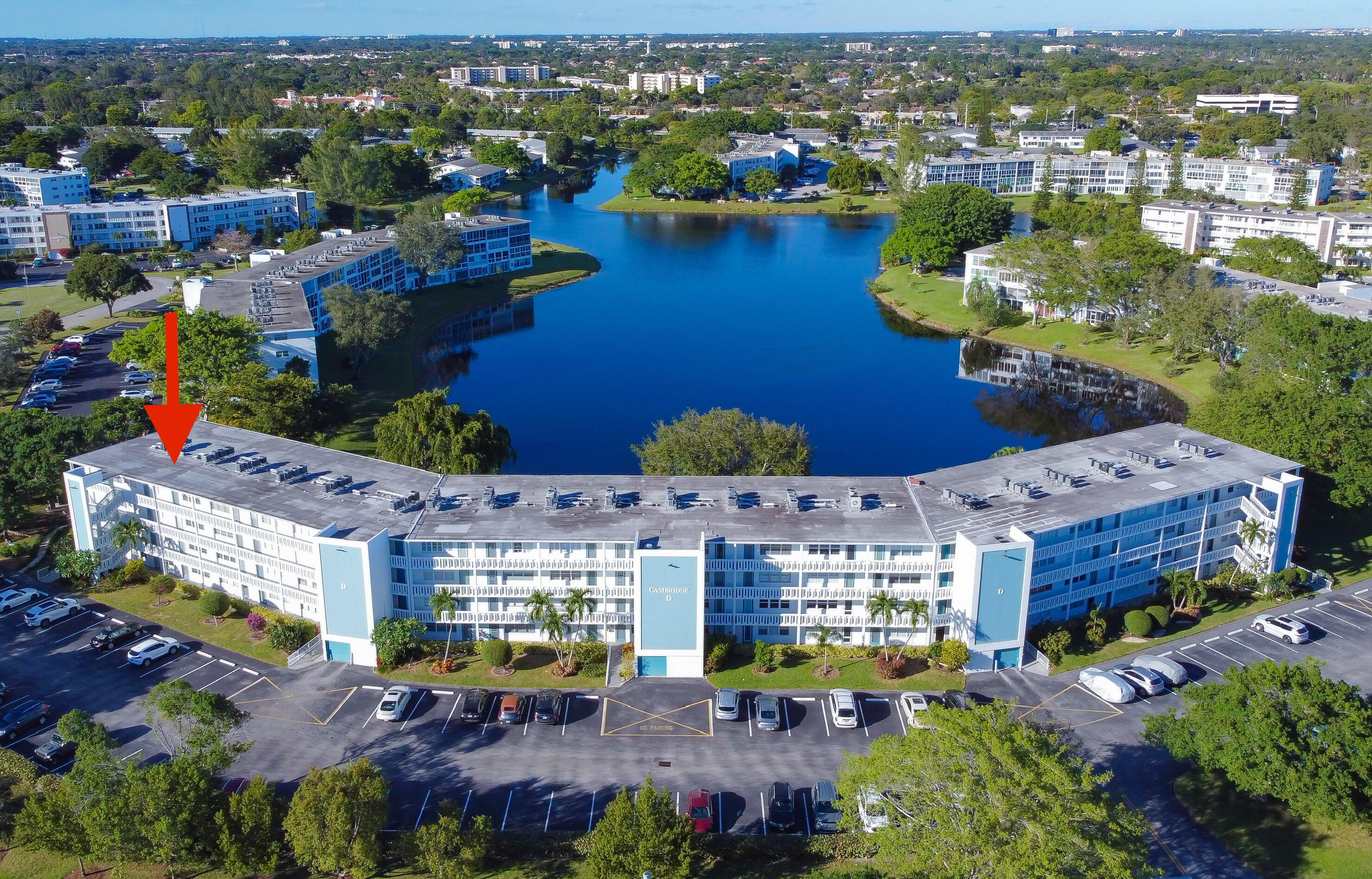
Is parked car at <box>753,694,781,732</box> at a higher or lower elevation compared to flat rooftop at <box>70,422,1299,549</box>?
lower

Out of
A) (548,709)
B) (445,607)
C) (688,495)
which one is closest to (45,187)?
(445,607)

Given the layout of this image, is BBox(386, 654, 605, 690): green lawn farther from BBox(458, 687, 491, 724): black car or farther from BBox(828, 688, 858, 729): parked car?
BBox(828, 688, 858, 729): parked car

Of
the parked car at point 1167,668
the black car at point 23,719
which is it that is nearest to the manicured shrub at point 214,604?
the black car at point 23,719

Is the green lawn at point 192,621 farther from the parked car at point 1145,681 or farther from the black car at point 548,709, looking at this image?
the parked car at point 1145,681

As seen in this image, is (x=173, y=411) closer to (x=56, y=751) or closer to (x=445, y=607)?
(x=56, y=751)

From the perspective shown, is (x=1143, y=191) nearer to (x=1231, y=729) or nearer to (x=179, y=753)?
(x=1231, y=729)

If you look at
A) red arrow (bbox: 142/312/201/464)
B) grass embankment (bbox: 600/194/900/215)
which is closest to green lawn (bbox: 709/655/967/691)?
red arrow (bbox: 142/312/201/464)
